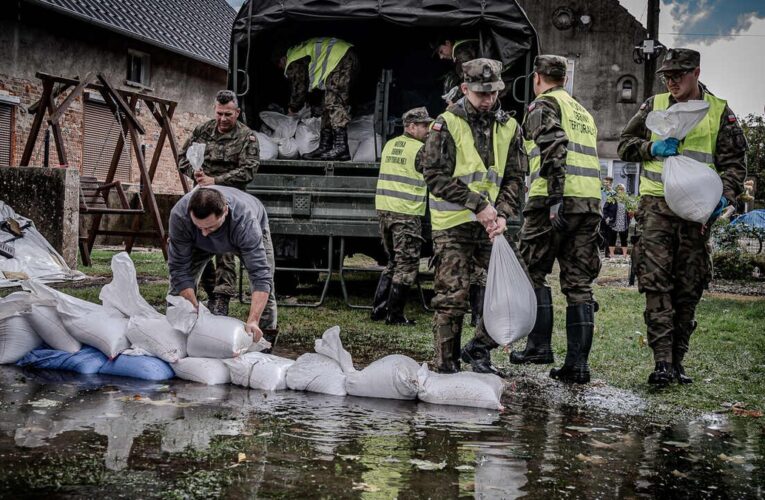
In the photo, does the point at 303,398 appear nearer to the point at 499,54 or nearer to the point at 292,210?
the point at 292,210

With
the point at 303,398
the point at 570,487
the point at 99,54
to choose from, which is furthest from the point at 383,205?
the point at 99,54

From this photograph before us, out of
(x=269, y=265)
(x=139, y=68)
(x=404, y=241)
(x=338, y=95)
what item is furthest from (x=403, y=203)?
(x=139, y=68)

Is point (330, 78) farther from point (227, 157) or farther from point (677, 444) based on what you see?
point (677, 444)

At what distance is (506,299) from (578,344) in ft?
2.31

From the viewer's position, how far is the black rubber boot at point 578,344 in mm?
5461

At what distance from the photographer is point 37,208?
11.3 metres

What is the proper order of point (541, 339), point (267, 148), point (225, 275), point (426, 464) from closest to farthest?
point (426, 464) → point (541, 339) → point (225, 275) → point (267, 148)

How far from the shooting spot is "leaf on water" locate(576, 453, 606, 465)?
3593 mm

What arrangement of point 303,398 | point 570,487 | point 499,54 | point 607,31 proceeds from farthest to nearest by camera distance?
point 607,31 < point 499,54 < point 303,398 < point 570,487

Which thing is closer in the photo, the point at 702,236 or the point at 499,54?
the point at 702,236

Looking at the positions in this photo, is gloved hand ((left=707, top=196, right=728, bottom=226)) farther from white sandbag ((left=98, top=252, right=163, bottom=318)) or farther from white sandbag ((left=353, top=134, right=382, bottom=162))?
white sandbag ((left=353, top=134, right=382, bottom=162))

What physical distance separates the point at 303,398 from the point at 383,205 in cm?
345

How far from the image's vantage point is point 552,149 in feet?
17.6

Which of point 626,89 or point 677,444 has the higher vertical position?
point 626,89
